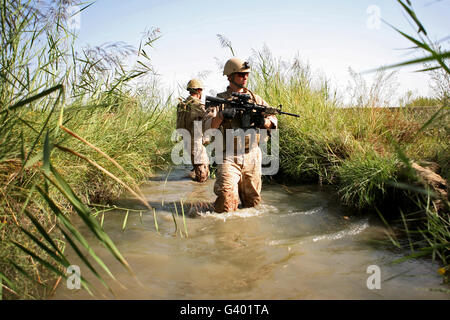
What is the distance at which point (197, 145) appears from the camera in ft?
23.4

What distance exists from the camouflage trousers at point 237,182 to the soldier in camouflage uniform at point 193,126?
2.05m

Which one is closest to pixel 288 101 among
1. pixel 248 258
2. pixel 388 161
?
pixel 388 161

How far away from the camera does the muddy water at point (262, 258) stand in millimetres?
2445

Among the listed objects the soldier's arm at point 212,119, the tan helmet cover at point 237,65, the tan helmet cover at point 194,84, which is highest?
the tan helmet cover at point 194,84

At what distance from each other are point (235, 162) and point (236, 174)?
0.16 m

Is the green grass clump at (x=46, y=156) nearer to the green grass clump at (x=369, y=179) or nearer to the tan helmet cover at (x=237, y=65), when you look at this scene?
the tan helmet cover at (x=237, y=65)

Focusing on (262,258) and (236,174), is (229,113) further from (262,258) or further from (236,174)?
(262,258)

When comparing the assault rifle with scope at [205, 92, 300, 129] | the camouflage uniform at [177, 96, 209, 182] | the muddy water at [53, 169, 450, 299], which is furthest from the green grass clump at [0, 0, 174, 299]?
the camouflage uniform at [177, 96, 209, 182]

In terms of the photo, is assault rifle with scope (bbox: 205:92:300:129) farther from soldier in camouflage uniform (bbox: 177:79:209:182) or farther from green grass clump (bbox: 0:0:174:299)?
soldier in camouflage uniform (bbox: 177:79:209:182)

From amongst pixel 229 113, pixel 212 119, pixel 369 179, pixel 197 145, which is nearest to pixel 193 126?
pixel 197 145

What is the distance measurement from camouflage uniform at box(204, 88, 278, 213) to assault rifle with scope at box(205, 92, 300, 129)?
0.16 metres

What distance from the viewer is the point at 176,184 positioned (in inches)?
262

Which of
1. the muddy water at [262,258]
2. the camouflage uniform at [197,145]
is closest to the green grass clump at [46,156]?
the muddy water at [262,258]
